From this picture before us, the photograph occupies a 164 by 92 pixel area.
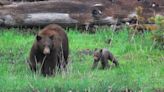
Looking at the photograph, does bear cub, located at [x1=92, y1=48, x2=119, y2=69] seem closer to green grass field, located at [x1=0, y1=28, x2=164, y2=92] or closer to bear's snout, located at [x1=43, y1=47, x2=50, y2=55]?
green grass field, located at [x1=0, y1=28, x2=164, y2=92]

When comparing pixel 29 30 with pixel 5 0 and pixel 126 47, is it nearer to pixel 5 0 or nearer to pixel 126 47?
pixel 5 0

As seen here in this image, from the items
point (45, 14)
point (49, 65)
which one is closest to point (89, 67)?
point (49, 65)

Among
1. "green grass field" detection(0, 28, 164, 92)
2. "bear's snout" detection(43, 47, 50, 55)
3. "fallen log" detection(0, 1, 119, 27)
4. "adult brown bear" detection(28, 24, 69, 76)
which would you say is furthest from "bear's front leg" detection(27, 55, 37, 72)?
"fallen log" detection(0, 1, 119, 27)

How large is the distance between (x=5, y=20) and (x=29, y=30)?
0.64 metres

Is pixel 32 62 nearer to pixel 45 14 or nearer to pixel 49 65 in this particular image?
pixel 49 65

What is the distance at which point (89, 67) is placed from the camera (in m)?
10.2

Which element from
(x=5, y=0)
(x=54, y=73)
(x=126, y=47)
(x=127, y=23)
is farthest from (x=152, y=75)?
(x=5, y=0)

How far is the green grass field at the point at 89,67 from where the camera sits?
8.14 meters

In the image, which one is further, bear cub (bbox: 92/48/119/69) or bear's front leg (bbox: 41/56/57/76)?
bear cub (bbox: 92/48/119/69)

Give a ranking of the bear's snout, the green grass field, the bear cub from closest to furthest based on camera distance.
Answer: the green grass field → the bear's snout → the bear cub

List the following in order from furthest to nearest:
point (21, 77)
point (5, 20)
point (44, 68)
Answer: point (5, 20)
point (44, 68)
point (21, 77)

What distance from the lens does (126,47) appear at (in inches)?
461

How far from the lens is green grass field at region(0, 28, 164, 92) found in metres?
8.14

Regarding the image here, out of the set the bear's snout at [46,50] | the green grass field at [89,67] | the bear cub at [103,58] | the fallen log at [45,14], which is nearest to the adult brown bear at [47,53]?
the bear's snout at [46,50]
